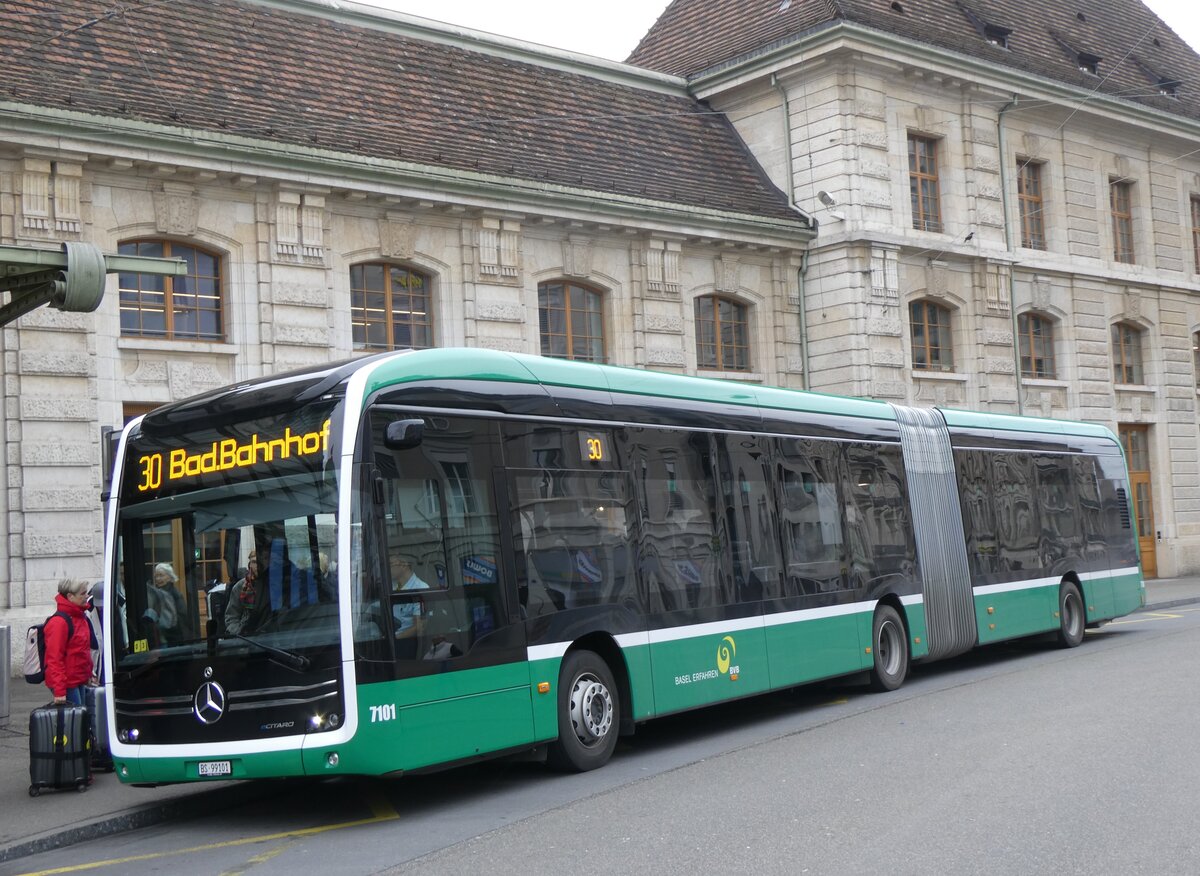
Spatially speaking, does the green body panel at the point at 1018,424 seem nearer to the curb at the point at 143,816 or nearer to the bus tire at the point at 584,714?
the bus tire at the point at 584,714

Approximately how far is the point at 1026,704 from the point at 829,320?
50.9 feet

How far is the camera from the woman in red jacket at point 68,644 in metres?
11.4

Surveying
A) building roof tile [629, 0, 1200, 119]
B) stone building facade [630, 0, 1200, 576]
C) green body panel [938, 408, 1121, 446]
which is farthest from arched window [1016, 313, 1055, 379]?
green body panel [938, 408, 1121, 446]

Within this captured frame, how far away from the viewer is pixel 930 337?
2961 cm

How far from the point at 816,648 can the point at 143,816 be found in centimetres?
666

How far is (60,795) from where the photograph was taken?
10.6 meters

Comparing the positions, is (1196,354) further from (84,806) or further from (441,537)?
(84,806)

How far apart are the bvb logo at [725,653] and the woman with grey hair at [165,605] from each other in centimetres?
481

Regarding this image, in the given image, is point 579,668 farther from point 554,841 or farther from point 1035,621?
point 1035,621

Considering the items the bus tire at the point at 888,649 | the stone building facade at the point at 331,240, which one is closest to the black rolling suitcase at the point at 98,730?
the stone building facade at the point at 331,240

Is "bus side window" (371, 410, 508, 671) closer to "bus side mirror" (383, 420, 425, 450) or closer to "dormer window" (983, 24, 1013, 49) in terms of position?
"bus side mirror" (383, 420, 425, 450)

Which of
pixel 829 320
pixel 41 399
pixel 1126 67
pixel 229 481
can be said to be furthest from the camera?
pixel 1126 67

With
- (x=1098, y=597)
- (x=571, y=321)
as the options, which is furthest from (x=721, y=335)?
(x=1098, y=597)

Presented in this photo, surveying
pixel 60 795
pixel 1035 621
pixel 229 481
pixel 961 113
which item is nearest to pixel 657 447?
pixel 229 481
